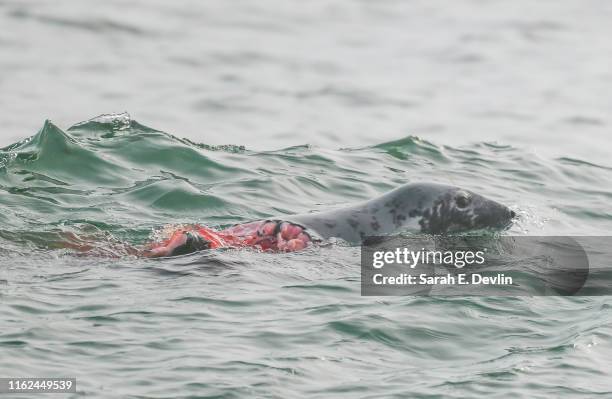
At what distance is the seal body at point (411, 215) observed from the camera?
1164 centimetres

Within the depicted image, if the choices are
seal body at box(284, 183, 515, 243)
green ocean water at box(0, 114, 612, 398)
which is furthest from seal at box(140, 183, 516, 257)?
green ocean water at box(0, 114, 612, 398)

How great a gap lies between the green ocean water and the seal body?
Answer: 1.20 feet

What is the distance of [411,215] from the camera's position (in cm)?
1178

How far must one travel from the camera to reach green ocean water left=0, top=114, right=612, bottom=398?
8078 mm

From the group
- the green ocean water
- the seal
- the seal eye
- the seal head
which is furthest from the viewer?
the seal eye

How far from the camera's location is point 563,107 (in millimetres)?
21156

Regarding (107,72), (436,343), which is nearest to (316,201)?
(436,343)

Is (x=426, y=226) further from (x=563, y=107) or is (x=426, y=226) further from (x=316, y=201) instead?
(x=563, y=107)

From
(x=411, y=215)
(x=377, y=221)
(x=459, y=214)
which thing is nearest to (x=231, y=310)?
(x=377, y=221)

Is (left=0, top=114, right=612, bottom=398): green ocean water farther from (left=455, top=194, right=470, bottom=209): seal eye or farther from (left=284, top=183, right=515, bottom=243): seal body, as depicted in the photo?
(left=455, top=194, right=470, bottom=209): seal eye

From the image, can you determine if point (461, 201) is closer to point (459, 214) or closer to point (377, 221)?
point (459, 214)

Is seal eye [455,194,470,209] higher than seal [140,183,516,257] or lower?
higher

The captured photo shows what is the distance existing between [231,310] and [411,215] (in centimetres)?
296

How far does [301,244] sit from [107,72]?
411 inches
